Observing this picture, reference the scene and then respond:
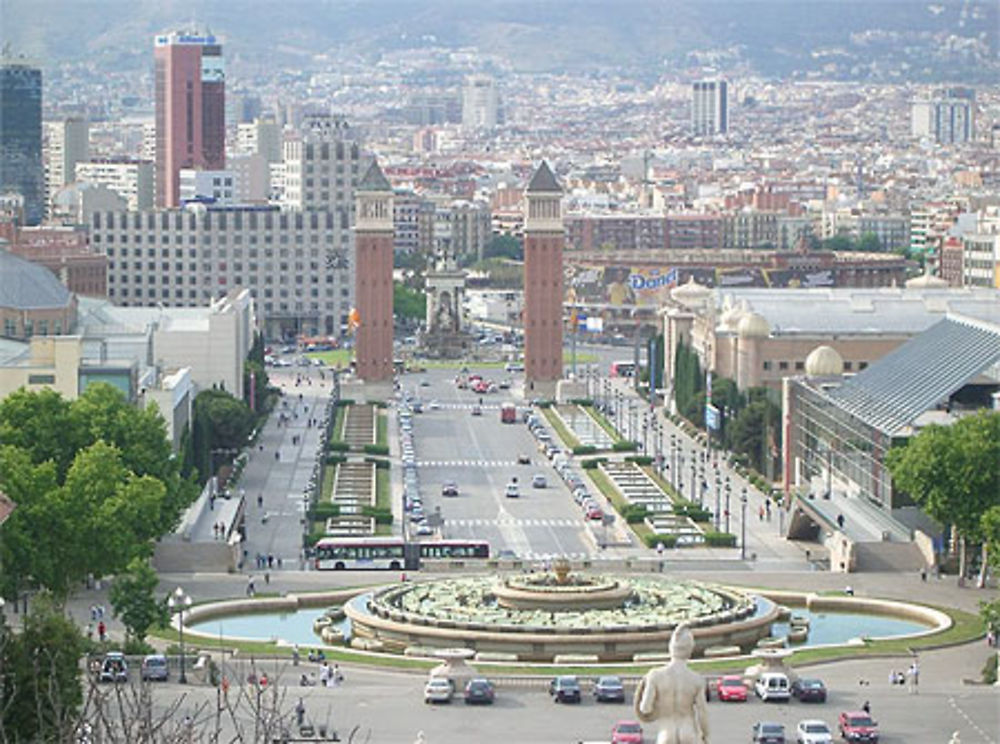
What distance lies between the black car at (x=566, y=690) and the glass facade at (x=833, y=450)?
854 inches

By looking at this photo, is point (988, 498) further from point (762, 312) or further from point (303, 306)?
point (303, 306)

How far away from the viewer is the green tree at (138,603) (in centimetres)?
5212

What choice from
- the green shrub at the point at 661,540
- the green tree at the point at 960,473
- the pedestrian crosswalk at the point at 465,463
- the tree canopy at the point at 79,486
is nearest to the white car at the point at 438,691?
the tree canopy at the point at 79,486

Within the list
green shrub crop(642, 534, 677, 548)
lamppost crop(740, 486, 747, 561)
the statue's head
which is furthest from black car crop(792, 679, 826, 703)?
the statue's head

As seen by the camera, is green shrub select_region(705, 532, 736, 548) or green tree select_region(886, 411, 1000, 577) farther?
green shrub select_region(705, 532, 736, 548)

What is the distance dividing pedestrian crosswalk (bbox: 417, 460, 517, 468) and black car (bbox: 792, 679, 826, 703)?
1640 inches

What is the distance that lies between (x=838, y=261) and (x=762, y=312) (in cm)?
7480

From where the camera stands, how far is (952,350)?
72188 millimetres

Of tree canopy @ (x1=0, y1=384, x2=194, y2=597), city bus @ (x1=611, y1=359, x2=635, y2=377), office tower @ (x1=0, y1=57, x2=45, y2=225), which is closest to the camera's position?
tree canopy @ (x1=0, y1=384, x2=194, y2=597)

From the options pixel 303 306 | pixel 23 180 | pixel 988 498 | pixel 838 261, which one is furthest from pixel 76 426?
pixel 23 180

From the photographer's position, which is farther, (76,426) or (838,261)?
(838,261)

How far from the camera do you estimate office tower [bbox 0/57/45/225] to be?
186m

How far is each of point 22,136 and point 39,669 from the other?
504 feet

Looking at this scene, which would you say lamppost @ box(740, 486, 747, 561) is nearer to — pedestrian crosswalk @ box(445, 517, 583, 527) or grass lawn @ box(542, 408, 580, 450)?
pedestrian crosswalk @ box(445, 517, 583, 527)
